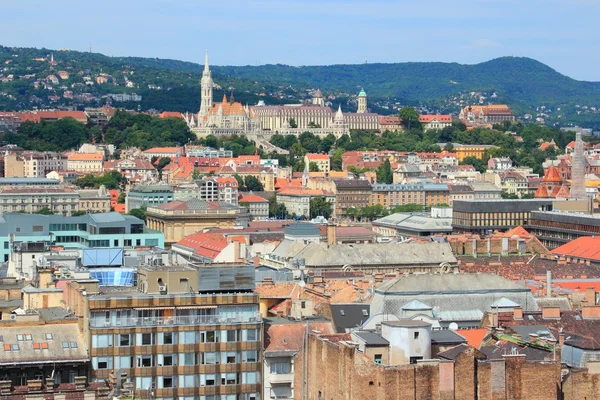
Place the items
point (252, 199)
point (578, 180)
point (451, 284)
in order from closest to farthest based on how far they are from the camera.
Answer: point (451, 284)
point (578, 180)
point (252, 199)

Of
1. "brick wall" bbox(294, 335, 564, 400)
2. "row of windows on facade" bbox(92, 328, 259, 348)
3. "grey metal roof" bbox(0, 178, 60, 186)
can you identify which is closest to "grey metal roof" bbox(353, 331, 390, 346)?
"brick wall" bbox(294, 335, 564, 400)

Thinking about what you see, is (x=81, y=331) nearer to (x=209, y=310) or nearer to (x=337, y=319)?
(x=209, y=310)

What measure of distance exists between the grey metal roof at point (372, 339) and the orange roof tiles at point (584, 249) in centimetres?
5558

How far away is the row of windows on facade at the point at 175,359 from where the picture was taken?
42.6 m

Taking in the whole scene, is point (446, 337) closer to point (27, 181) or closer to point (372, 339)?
point (372, 339)

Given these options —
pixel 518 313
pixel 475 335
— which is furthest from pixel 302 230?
pixel 475 335

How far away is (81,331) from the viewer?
4328 centimetres

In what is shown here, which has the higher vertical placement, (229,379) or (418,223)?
(229,379)

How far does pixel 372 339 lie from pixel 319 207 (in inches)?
6193

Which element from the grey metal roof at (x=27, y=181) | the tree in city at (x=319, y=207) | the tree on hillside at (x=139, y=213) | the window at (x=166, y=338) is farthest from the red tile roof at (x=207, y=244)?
the tree in city at (x=319, y=207)

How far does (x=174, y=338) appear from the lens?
43.7m

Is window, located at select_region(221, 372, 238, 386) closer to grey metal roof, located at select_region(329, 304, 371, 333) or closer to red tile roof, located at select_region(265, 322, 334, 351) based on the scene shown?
red tile roof, located at select_region(265, 322, 334, 351)

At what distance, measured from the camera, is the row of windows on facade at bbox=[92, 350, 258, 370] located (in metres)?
42.6

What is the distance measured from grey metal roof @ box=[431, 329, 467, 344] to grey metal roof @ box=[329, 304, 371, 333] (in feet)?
26.1
